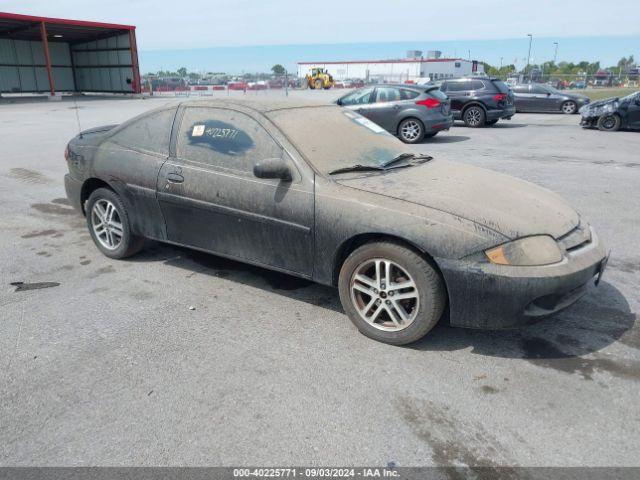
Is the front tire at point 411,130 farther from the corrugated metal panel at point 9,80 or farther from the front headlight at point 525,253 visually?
the corrugated metal panel at point 9,80

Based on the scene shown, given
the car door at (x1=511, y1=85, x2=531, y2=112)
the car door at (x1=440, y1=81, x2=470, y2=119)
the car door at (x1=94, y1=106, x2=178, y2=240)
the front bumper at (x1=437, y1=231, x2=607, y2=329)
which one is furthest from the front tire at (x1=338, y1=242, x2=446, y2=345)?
the car door at (x1=511, y1=85, x2=531, y2=112)

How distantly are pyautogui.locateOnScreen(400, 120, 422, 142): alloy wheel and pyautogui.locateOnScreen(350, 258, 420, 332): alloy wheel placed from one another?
10.5m

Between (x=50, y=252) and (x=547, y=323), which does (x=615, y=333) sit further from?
(x=50, y=252)

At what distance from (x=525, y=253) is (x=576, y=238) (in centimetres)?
62

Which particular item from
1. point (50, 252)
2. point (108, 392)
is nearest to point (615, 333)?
point (108, 392)

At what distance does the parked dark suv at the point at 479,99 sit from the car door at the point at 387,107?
466cm

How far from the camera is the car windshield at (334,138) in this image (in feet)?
12.4

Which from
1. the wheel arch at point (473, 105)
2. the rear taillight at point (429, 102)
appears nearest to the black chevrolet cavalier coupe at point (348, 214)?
the rear taillight at point (429, 102)

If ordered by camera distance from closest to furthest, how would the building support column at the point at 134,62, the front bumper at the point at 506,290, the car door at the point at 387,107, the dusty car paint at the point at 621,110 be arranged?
the front bumper at the point at 506,290
the car door at the point at 387,107
the dusty car paint at the point at 621,110
the building support column at the point at 134,62

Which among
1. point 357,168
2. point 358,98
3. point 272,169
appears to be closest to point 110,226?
point 272,169

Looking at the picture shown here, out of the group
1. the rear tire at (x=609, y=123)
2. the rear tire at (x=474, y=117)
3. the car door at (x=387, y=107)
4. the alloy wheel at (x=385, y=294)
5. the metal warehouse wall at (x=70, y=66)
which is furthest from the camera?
the metal warehouse wall at (x=70, y=66)

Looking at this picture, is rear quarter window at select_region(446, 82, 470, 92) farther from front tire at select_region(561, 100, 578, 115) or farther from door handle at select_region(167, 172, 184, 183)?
door handle at select_region(167, 172, 184, 183)

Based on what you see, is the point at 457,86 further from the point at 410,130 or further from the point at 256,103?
the point at 256,103

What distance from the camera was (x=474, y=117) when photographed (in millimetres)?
17188
